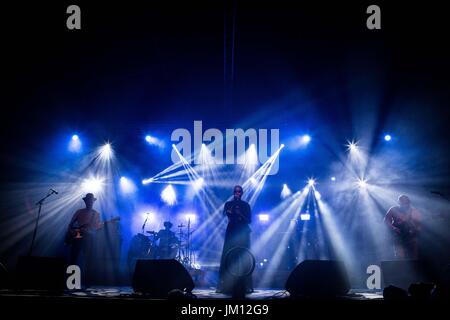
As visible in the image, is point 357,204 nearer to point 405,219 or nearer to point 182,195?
point 405,219

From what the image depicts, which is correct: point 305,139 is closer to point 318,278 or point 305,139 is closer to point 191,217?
point 191,217

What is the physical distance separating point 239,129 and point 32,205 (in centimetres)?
770

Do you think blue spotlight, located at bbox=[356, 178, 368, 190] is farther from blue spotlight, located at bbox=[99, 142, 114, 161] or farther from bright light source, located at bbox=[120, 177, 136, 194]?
blue spotlight, located at bbox=[99, 142, 114, 161]

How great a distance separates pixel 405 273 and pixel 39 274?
5942mm

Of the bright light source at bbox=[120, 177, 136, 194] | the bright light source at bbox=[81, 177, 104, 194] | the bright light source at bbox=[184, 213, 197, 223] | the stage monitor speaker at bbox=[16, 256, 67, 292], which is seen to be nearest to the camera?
the stage monitor speaker at bbox=[16, 256, 67, 292]

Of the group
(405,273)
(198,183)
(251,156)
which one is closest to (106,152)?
(198,183)

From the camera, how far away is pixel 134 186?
14.2 metres

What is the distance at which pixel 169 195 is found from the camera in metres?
14.6

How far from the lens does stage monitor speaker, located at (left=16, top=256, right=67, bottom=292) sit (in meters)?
5.04

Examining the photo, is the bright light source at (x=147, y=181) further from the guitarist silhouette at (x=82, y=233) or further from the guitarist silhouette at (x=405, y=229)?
the guitarist silhouette at (x=405, y=229)

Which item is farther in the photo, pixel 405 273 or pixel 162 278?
pixel 405 273

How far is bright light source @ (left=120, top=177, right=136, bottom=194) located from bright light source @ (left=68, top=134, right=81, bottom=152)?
2.61 metres

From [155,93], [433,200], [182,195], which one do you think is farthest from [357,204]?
[155,93]

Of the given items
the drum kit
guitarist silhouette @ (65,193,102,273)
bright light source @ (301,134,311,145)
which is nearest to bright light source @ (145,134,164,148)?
the drum kit
